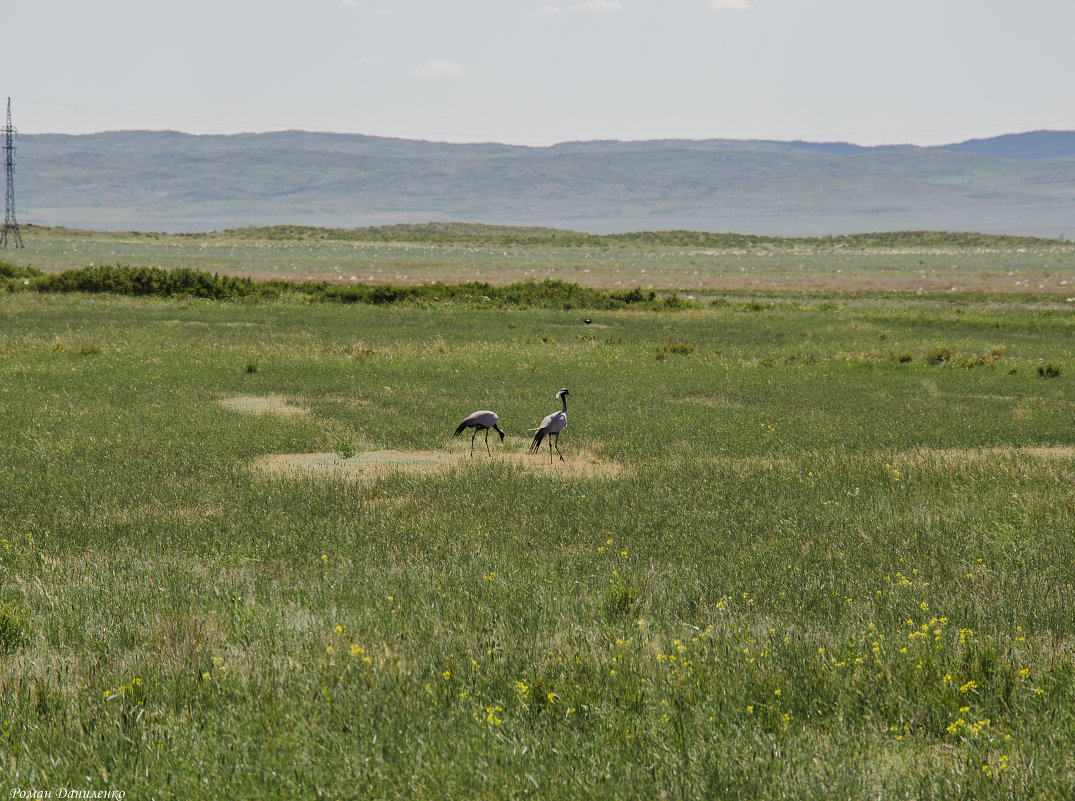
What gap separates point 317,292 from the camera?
56469 mm

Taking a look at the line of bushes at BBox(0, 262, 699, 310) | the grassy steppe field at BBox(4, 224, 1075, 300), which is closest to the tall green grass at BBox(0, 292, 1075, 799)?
the line of bushes at BBox(0, 262, 699, 310)

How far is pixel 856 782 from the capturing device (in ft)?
15.0

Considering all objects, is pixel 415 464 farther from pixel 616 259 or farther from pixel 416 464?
pixel 616 259

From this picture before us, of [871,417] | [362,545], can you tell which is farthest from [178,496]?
[871,417]

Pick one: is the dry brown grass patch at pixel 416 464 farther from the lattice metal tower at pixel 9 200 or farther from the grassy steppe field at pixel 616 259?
the lattice metal tower at pixel 9 200

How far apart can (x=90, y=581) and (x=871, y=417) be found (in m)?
16.7

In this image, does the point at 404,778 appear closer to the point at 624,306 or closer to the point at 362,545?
the point at 362,545

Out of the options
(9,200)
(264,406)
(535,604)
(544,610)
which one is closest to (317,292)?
(264,406)

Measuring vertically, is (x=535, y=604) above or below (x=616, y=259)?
below

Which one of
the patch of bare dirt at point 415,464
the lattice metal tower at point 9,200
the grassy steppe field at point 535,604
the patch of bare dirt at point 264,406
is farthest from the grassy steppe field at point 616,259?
the patch of bare dirt at point 415,464

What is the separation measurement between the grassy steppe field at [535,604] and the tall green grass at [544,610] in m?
0.03

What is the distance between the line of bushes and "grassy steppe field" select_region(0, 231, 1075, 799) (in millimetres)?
33820

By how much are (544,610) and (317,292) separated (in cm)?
5187

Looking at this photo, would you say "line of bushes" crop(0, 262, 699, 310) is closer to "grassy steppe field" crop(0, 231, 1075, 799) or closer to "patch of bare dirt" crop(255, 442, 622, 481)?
"grassy steppe field" crop(0, 231, 1075, 799)
